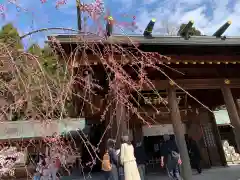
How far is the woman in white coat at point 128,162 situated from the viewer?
17.3 ft

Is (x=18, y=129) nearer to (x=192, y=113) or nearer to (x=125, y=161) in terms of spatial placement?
(x=192, y=113)

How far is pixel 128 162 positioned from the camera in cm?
529

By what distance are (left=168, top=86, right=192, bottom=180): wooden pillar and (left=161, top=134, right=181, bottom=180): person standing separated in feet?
2.99

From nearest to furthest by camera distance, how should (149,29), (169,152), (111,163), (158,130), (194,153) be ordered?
(149,29), (111,163), (169,152), (194,153), (158,130)

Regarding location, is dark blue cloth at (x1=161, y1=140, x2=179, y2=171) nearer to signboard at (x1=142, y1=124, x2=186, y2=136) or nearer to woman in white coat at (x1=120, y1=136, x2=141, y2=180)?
woman in white coat at (x1=120, y1=136, x2=141, y2=180)

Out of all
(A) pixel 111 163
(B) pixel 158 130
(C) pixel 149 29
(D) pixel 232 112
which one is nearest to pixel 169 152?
(A) pixel 111 163

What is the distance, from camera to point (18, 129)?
14.2m

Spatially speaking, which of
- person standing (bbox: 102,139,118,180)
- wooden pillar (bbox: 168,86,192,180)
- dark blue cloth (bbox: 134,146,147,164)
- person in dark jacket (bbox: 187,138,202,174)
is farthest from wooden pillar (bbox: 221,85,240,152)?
person in dark jacket (bbox: 187,138,202,174)

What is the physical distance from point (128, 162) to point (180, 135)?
1486mm

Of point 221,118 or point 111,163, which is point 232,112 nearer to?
point 111,163

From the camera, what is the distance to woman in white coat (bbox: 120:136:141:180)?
207 inches

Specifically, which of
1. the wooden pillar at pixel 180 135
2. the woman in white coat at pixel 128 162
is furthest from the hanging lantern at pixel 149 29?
the woman in white coat at pixel 128 162

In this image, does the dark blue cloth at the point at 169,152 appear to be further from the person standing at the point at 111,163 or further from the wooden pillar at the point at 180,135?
the person standing at the point at 111,163

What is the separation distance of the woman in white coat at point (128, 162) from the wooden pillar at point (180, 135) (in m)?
1.14
